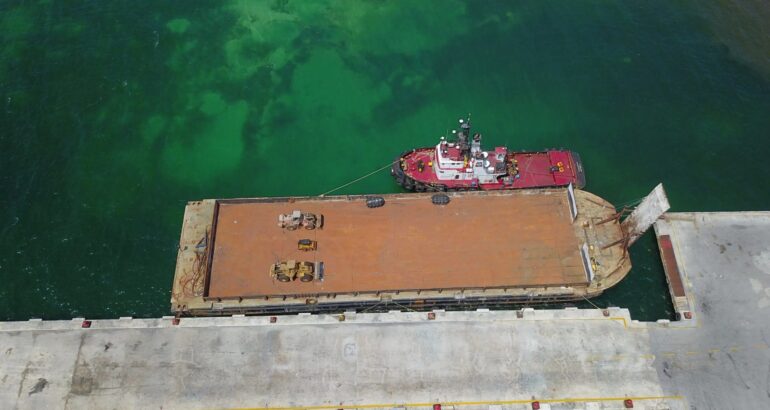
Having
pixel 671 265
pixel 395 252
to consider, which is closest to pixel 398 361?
pixel 395 252

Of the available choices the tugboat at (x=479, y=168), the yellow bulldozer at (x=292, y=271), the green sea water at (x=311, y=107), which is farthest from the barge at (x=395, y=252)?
the green sea water at (x=311, y=107)

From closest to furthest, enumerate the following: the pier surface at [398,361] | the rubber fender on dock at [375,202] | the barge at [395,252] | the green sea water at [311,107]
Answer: the pier surface at [398,361]
the barge at [395,252]
the rubber fender on dock at [375,202]
the green sea water at [311,107]

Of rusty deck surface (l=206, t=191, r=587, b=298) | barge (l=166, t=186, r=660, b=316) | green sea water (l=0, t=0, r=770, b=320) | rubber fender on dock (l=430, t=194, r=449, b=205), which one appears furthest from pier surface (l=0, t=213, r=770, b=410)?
rubber fender on dock (l=430, t=194, r=449, b=205)

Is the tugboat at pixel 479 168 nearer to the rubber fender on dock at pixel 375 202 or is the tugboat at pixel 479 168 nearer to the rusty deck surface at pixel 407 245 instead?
the rusty deck surface at pixel 407 245

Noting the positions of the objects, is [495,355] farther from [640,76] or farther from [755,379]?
[640,76]

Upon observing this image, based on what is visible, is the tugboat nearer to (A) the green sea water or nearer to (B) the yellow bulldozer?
(A) the green sea water

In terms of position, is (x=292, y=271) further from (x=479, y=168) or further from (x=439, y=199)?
(x=479, y=168)
